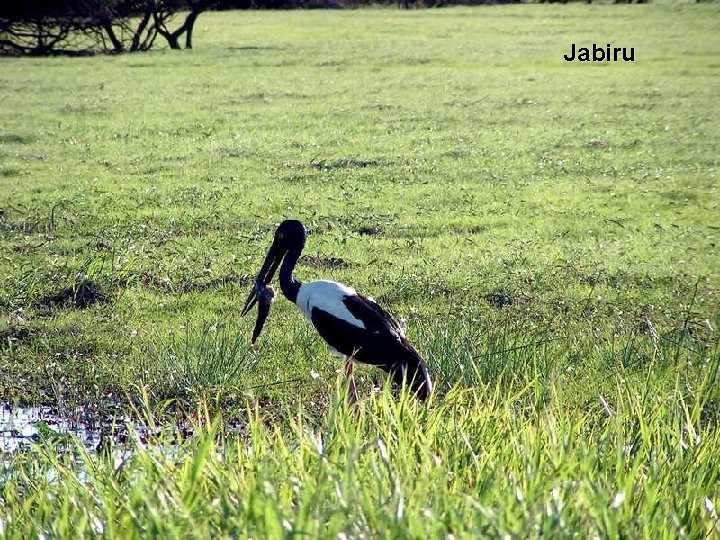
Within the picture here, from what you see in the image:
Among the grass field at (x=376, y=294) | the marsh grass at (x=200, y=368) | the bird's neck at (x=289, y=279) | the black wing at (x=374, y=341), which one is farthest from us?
the bird's neck at (x=289, y=279)

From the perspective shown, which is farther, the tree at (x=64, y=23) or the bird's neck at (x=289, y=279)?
the tree at (x=64, y=23)

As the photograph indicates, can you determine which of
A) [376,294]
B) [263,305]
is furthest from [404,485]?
[376,294]

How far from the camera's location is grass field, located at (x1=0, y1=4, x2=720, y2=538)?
396 centimetres

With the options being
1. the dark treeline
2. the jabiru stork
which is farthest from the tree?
the jabiru stork

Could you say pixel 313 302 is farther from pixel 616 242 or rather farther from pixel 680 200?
pixel 680 200

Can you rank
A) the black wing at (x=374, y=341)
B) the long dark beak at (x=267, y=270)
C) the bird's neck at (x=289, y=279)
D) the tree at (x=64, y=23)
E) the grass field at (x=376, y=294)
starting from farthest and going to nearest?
1. the tree at (x=64, y=23)
2. the long dark beak at (x=267, y=270)
3. the bird's neck at (x=289, y=279)
4. the black wing at (x=374, y=341)
5. the grass field at (x=376, y=294)

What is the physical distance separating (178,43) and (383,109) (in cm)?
1611

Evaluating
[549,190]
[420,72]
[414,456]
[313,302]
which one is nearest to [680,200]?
[549,190]

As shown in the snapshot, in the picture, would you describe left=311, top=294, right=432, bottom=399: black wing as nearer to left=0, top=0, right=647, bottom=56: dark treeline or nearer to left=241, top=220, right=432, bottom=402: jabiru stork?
left=241, top=220, right=432, bottom=402: jabiru stork

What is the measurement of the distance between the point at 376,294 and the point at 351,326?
228 centimetres

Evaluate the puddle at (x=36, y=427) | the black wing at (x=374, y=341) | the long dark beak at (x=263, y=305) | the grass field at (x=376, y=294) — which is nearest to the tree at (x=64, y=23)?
the grass field at (x=376, y=294)

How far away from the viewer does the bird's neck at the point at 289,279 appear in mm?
7035

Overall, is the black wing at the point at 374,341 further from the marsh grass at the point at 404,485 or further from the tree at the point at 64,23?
the tree at the point at 64,23

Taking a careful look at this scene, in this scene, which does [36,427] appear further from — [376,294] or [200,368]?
[376,294]
